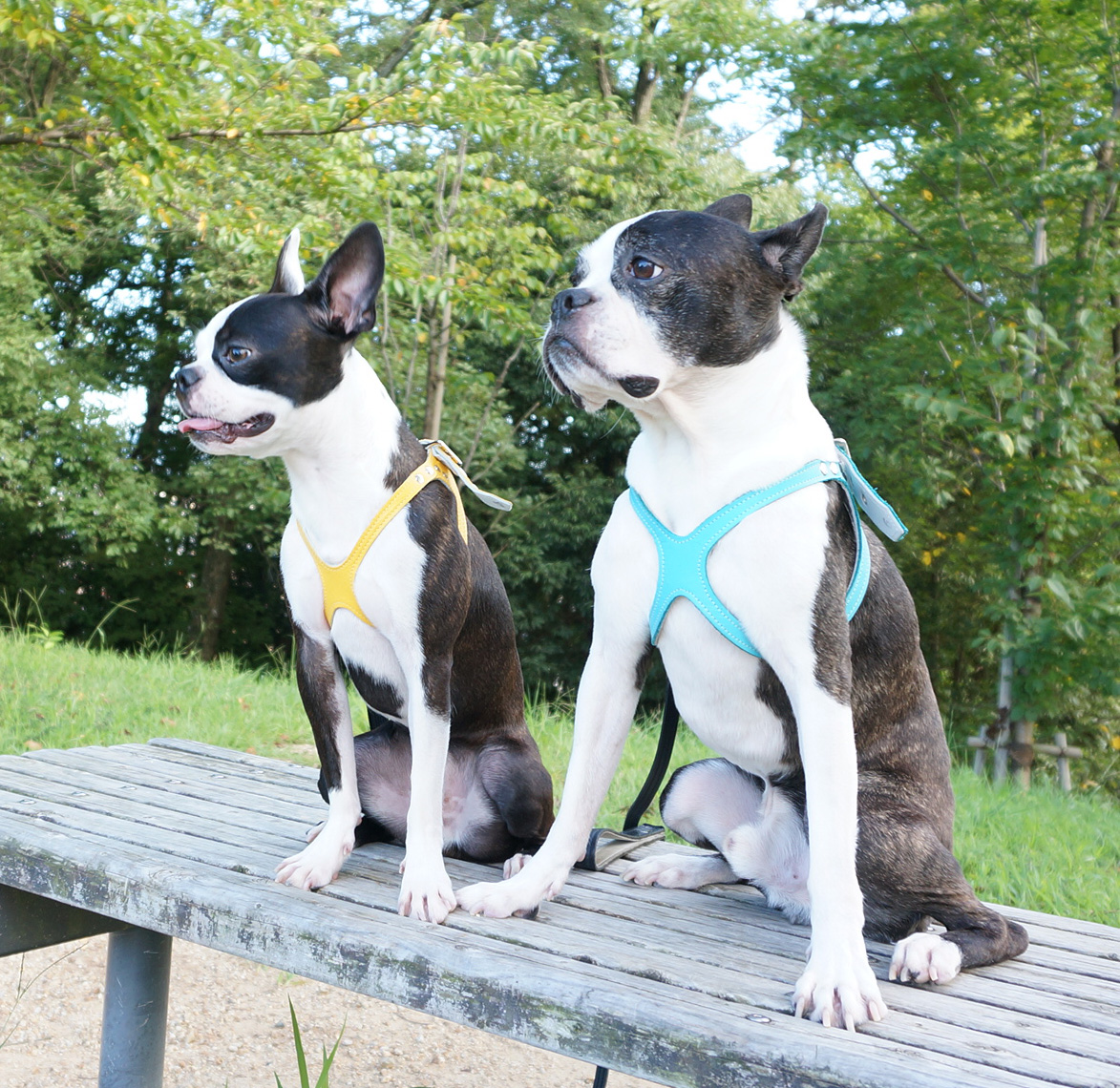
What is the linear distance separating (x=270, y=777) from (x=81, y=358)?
12.7 metres

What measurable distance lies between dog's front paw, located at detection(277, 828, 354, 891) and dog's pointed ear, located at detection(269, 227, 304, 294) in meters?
1.20

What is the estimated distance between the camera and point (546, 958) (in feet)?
6.40

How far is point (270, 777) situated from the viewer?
3.48 m

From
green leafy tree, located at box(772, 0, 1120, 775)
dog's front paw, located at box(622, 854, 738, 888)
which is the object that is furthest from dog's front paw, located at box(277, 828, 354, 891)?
green leafy tree, located at box(772, 0, 1120, 775)

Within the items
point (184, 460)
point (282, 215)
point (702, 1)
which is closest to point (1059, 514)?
point (702, 1)

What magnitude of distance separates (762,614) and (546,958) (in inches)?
27.8

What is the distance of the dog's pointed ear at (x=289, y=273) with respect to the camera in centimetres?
253

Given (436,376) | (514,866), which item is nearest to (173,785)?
(514,866)

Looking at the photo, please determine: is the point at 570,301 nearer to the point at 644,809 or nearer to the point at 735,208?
the point at 735,208

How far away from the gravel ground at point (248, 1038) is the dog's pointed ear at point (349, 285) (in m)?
2.46

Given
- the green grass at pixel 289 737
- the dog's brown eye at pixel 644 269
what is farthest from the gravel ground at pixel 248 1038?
the dog's brown eye at pixel 644 269

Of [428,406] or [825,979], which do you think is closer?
[825,979]

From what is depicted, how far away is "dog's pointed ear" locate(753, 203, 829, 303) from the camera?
1961mm

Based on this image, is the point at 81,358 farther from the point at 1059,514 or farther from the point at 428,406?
the point at 1059,514
